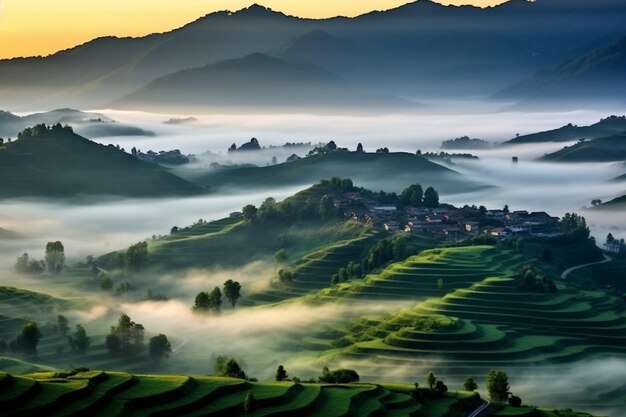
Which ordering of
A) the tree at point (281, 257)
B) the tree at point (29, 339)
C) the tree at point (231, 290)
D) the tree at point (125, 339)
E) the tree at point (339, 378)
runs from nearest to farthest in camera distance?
1. the tree at point (339, 378)
2. the tree at point (29, 339)
3. the tree at point (125, 339)
4. the tree at point (231, 290)
5. the tree at point (281, 257)

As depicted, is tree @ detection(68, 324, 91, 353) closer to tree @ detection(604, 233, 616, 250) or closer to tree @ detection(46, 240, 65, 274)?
tree @ detection(46, 240, 65, 274)

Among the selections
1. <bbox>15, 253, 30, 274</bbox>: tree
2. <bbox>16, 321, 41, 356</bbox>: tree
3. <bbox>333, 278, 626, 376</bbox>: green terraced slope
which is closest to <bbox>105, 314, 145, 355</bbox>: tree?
<bbox>16, 321, 41, 356</bbox>: tree

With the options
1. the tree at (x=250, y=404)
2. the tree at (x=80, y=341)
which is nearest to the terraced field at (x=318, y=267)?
the tree at (x=80, y=341)

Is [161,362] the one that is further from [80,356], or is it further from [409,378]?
[409,378]

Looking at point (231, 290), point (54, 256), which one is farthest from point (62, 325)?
point (54, 256)

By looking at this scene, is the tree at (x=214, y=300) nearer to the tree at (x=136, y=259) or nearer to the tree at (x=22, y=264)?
the tree at (x=136, y=259)

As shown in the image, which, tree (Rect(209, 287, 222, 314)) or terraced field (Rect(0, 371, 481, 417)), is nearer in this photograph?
terraced field (Rect(0, 371, 481, 417))
